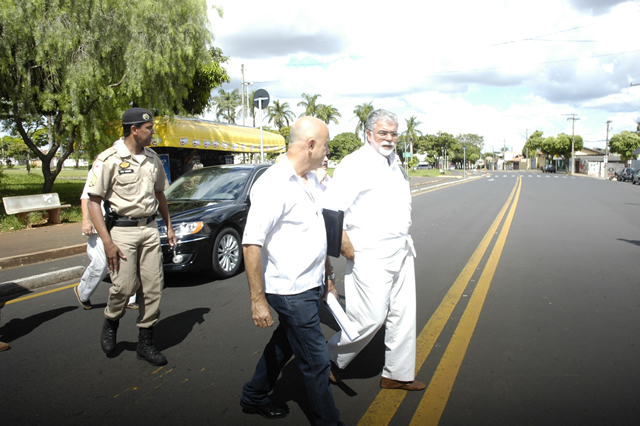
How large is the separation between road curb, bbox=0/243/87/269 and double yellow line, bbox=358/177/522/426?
6483mm

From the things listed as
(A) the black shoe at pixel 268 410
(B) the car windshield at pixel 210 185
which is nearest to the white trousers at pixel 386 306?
(A) the black shoe at pixel 268 410

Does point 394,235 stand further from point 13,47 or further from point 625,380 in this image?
point 13,47

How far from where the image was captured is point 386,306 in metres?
2.99

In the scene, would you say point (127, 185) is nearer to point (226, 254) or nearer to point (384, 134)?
point (384, 134)

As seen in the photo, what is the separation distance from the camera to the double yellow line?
9.39ft

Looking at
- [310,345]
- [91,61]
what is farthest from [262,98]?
[310,345]

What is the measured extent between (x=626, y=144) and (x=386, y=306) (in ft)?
275

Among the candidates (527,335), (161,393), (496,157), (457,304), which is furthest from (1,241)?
(496,157)

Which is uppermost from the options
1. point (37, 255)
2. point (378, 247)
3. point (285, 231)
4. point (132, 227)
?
point (285, 231)

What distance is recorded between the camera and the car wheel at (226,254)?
19.7 ft

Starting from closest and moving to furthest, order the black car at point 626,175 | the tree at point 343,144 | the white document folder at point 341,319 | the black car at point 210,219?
the white document folder at point 341,319 → the black car at point 210,219 → the black car at point 626,175 → the tree at point 343,144

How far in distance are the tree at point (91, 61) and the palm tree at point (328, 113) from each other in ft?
172

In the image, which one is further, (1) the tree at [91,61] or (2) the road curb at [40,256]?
(1) the tree at [91,61]

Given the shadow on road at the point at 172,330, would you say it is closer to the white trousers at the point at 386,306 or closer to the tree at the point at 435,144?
the white trousers at the point at 386,306
